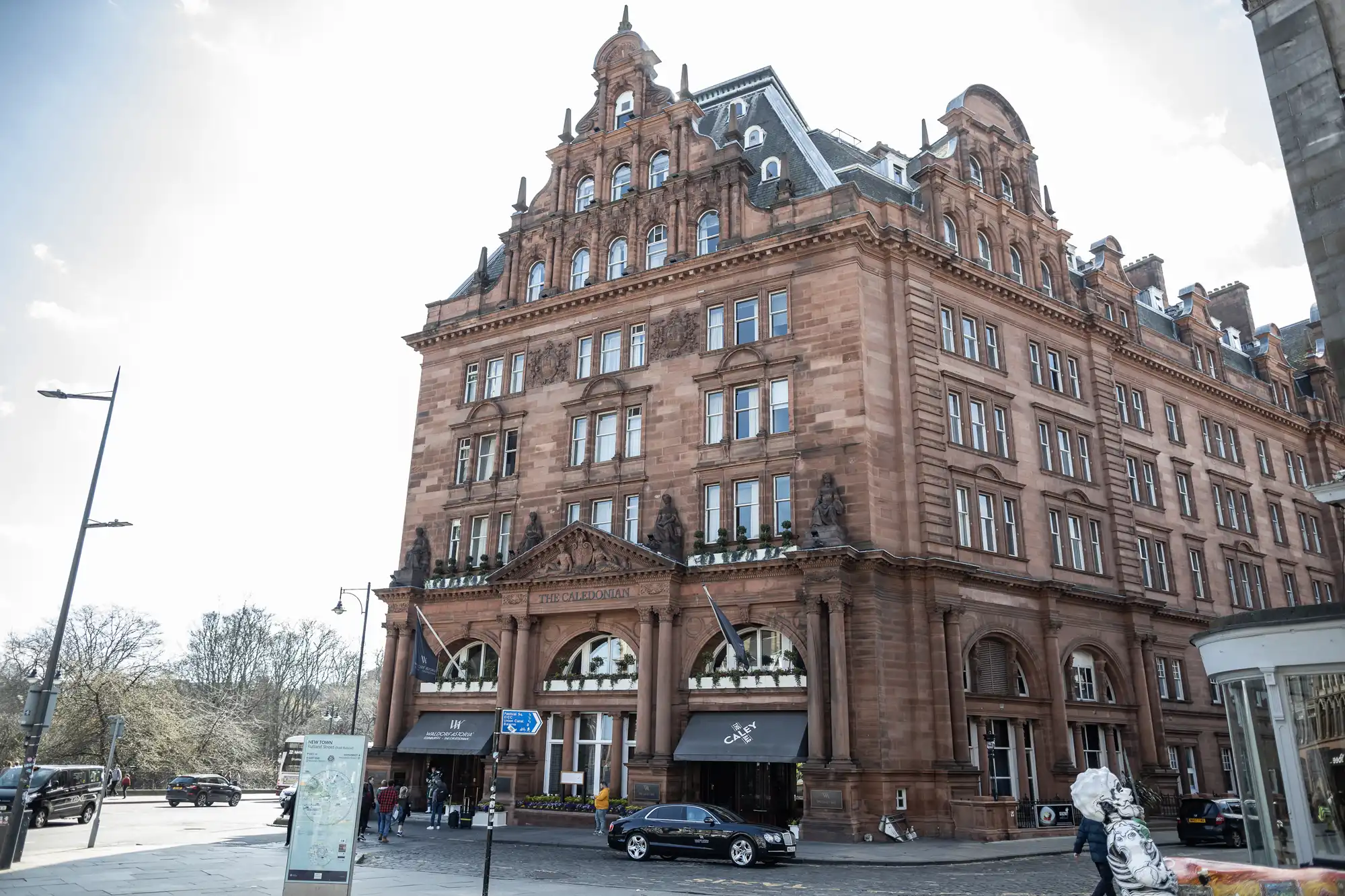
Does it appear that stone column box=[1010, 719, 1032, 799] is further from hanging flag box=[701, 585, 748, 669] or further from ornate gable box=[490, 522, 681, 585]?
ornate gable box=[490, 522, 681, 585]

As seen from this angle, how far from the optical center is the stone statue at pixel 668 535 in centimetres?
3716

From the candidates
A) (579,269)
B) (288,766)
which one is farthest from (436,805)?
(288,766)

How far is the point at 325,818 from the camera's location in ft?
49.7

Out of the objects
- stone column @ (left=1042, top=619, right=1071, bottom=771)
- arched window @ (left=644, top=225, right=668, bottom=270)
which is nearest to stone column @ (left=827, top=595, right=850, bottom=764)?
stone column @ (left=1042, top=619, right=1071, bottom=771)

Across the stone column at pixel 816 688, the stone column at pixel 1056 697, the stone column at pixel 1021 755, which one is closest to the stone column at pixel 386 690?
the stone column at pixel 816 688

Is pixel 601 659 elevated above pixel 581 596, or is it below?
below

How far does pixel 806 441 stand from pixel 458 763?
20.6 m

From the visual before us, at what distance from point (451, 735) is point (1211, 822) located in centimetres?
2741

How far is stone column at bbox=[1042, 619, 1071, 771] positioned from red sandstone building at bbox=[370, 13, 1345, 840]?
9cm

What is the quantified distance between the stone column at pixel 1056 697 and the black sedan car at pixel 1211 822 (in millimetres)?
5026

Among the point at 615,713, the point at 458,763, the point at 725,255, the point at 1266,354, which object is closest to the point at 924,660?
the point at 615,713

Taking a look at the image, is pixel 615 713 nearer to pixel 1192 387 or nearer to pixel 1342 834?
pixel 1342 834

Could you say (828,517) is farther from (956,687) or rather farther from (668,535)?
(956,687)

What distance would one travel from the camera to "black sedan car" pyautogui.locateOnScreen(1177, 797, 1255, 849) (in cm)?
3062
